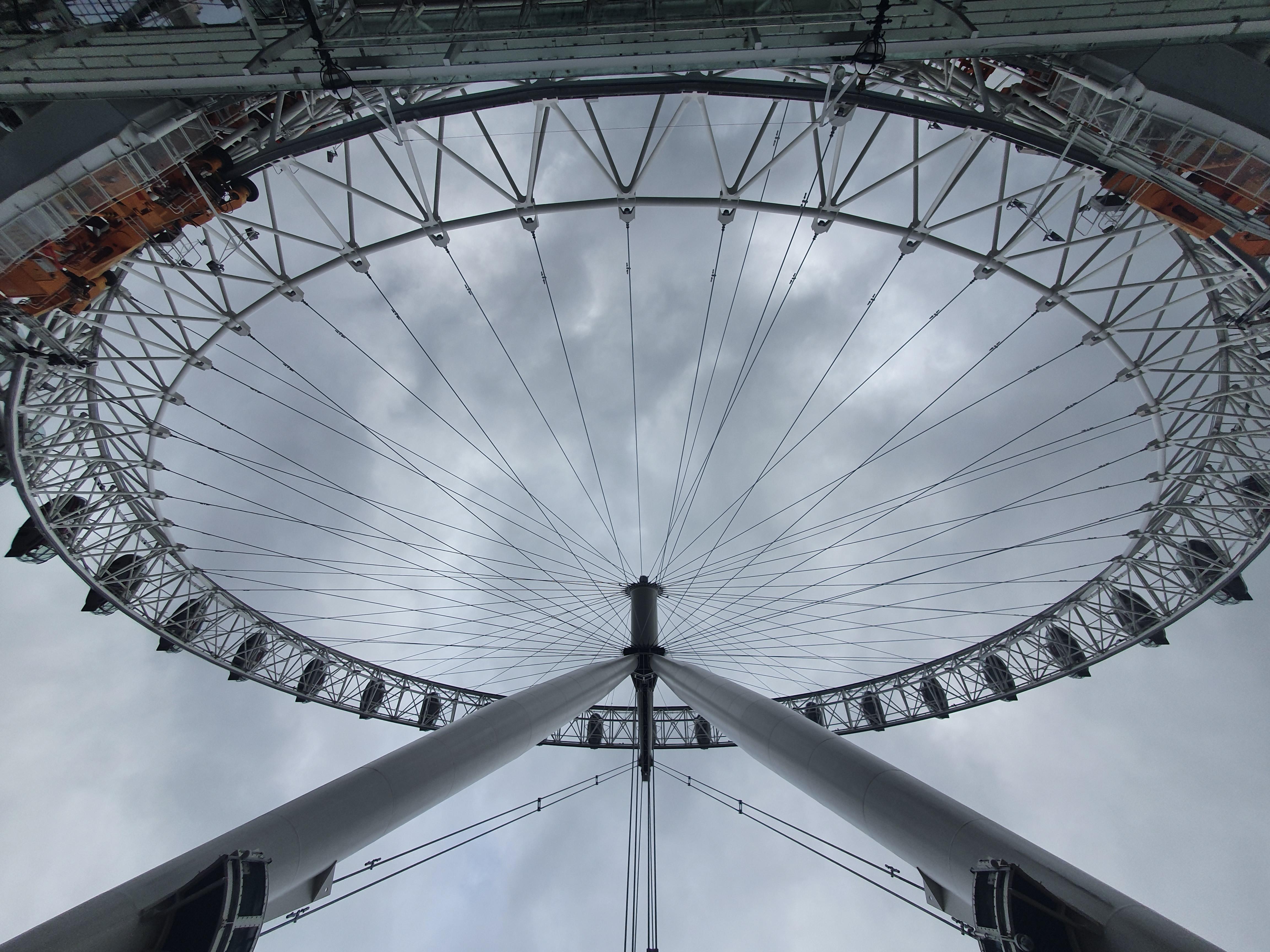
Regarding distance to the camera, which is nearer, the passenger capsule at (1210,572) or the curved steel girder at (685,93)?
the curved steel girder at (685,93)

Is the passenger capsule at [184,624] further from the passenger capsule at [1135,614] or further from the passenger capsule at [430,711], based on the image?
the passenger capsule at [1135,614]

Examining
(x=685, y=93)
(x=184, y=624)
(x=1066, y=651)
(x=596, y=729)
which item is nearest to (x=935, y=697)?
(x=1066, y=651)

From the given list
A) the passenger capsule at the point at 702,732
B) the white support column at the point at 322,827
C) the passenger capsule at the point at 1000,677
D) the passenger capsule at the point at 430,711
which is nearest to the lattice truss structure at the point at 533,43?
the white support column at the point at 322,827

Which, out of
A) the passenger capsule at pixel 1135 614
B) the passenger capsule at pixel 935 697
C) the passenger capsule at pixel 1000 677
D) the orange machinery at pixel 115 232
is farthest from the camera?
the passenger capsule at pixel 935 697

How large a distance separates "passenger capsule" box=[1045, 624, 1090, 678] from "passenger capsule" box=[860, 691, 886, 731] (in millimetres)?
8651

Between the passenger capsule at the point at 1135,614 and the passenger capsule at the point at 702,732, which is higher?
the passenger capsule at the point at 1135,614

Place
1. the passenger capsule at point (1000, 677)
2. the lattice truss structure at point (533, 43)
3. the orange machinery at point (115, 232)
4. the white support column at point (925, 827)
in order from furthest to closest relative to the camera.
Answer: the passenger capsule at point (1000, 677)
the orange machinery at point (115, 232)
the lattice truss structure at point (533, 43)
the white support column at point (925, 827)

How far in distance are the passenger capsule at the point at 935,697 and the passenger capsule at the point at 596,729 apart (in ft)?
59.9

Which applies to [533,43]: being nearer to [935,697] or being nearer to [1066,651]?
[1066,651]

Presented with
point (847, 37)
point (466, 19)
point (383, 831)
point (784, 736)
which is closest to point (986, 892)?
point (784, 736)

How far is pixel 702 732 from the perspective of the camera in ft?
120

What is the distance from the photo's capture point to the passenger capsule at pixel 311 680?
98.4 ft

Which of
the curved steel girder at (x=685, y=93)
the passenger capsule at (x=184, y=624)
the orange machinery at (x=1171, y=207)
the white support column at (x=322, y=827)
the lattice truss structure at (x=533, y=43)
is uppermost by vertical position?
the curved steel girder at (x=685, y=93)

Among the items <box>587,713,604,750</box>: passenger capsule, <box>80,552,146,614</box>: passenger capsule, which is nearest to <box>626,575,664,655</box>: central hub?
<box>587,713,604,750</box>: passenger capsule
